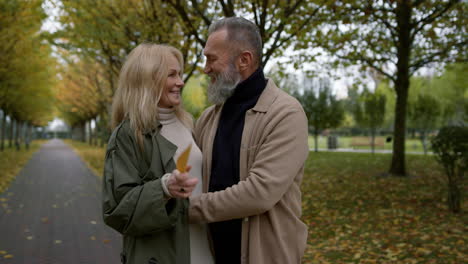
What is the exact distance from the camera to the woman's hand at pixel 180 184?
1.54m

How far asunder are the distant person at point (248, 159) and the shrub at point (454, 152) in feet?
21.8

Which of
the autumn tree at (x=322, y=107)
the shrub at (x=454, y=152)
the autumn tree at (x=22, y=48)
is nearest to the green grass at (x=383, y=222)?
the shrub at (x=454, y=152)

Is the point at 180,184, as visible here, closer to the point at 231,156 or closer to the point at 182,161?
the point at 182,161

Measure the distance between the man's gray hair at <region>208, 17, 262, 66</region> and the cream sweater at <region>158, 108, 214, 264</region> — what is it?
0.54 m

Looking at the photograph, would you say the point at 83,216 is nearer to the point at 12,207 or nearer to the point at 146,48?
the point at 12,207

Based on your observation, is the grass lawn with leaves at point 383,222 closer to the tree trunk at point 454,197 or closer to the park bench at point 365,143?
the tree trunk at point 454,197

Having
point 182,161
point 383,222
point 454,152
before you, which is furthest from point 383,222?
point 182,161

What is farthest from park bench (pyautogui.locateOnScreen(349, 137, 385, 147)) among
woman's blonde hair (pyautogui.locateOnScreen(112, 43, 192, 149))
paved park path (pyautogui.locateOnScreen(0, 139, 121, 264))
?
woman's blonde hair (pyautogui.locateOnScreen(112, 43, 192, 149))

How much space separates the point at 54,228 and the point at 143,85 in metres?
5.98

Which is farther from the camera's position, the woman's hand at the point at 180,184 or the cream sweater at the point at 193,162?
the cream sweater at the point at 193,162

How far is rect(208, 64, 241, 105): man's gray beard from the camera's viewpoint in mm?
2068

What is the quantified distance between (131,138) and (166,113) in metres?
0.30

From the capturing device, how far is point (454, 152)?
734 centimetres

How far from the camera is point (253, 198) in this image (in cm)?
175
